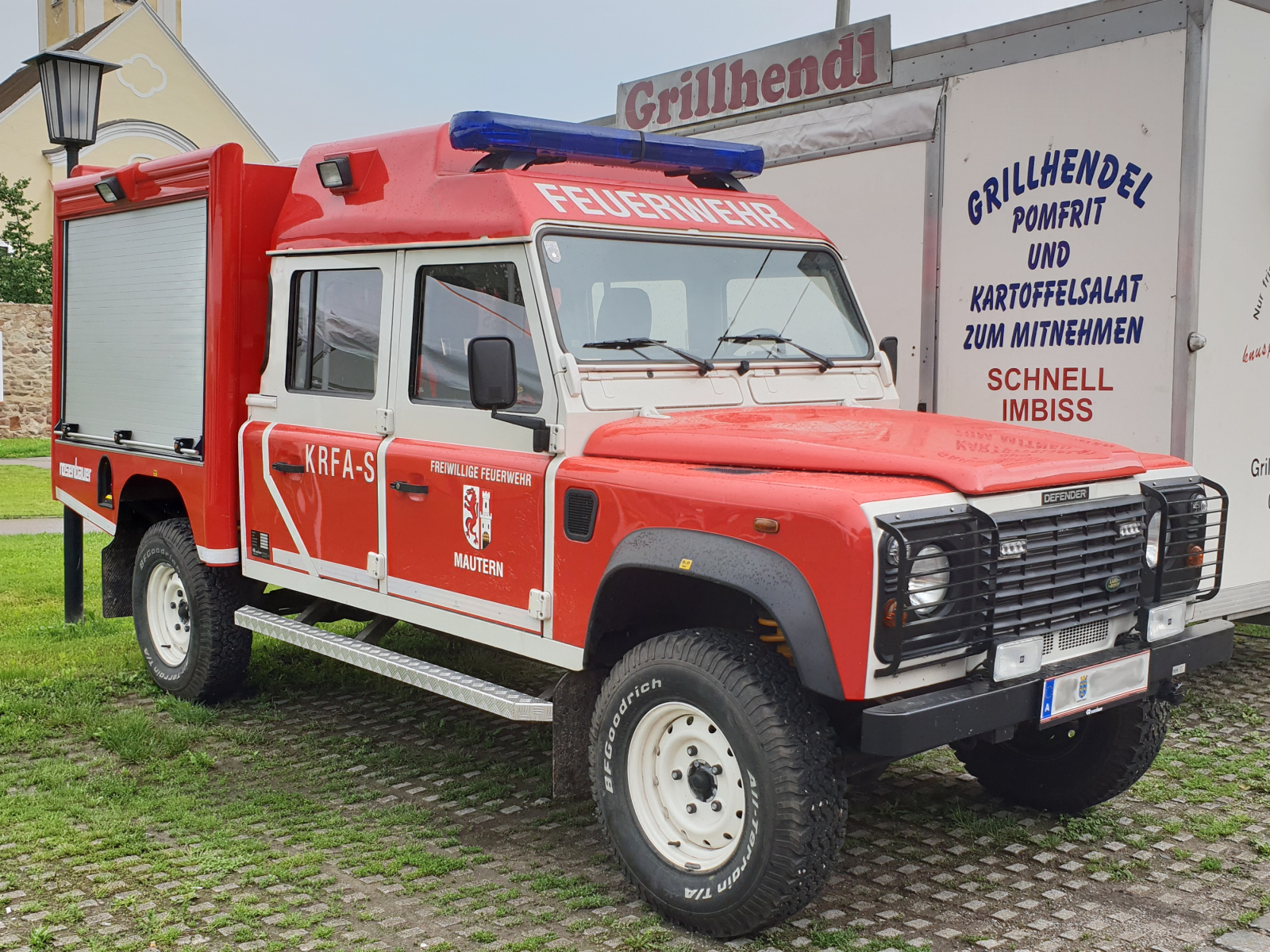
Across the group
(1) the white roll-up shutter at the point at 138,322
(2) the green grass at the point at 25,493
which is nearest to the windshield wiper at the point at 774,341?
(1) the white roll-up shutter at the point at 138,322

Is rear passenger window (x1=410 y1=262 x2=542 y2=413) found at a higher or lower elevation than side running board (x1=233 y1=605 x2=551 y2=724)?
higher

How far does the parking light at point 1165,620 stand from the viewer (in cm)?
416

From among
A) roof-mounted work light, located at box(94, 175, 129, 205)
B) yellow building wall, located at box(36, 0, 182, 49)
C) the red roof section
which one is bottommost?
the red roof section

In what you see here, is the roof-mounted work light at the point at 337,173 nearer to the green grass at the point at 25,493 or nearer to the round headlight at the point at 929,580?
the round headlight at the point at 929,580

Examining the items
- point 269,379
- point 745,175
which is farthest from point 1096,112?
point 269,379

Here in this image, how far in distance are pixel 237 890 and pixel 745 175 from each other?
363cm

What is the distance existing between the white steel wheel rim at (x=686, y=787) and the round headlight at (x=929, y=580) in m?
0.72

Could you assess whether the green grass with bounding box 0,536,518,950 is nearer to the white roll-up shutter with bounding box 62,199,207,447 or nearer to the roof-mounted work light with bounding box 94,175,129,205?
the white roll-up shutter with bounding box 62,199,207,447

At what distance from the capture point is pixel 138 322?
6625 mm

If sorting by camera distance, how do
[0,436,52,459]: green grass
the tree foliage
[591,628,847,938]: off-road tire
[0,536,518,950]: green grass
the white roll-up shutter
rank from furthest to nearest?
the tree foliage
[0,436,52,459]: green grass
the white roll-up shutter
[0,536,518,950]: green grass
[591,628,847,938]: off-road tire

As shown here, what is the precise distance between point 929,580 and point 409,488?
221cm

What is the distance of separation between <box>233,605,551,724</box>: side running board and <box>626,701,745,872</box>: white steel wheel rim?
45cm

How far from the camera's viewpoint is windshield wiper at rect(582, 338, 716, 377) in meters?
4.56

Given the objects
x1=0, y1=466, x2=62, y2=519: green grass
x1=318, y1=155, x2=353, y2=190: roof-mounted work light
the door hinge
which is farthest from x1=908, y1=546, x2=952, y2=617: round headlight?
x1=0, y1=466, x2=62, y2=519: green grass
